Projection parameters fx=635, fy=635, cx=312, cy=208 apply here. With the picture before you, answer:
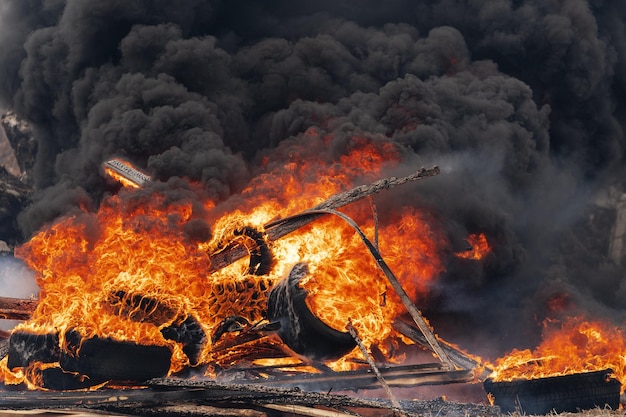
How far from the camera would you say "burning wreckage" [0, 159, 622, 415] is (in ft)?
39.2

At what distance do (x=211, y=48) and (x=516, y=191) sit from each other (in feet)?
40.6

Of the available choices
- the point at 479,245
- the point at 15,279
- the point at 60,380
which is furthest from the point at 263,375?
the point at 15,279

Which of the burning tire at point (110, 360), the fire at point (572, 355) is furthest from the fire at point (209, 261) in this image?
the fire at point (572, 355)

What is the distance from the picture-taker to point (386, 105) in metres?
21.7

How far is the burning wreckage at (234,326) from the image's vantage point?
39.2 ft

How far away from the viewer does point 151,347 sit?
1219 cm

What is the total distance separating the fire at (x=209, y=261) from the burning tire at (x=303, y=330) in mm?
304

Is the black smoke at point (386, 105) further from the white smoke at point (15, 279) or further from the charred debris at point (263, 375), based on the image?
the charred debris at point (263, 375)

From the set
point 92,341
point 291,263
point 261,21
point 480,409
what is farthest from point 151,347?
point 261,21

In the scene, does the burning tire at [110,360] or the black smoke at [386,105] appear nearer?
the burning tire at [110,360]

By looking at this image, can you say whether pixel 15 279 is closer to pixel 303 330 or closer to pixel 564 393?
pixel 303 330

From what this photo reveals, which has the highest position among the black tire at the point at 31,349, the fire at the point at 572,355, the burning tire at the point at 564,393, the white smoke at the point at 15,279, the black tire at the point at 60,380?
the black tire at the point at 31,349

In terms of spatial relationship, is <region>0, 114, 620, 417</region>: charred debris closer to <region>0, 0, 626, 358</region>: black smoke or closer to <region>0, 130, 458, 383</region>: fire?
<region>0, 130, 458, 383</region>: fire

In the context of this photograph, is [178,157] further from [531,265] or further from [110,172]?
[531,265]
